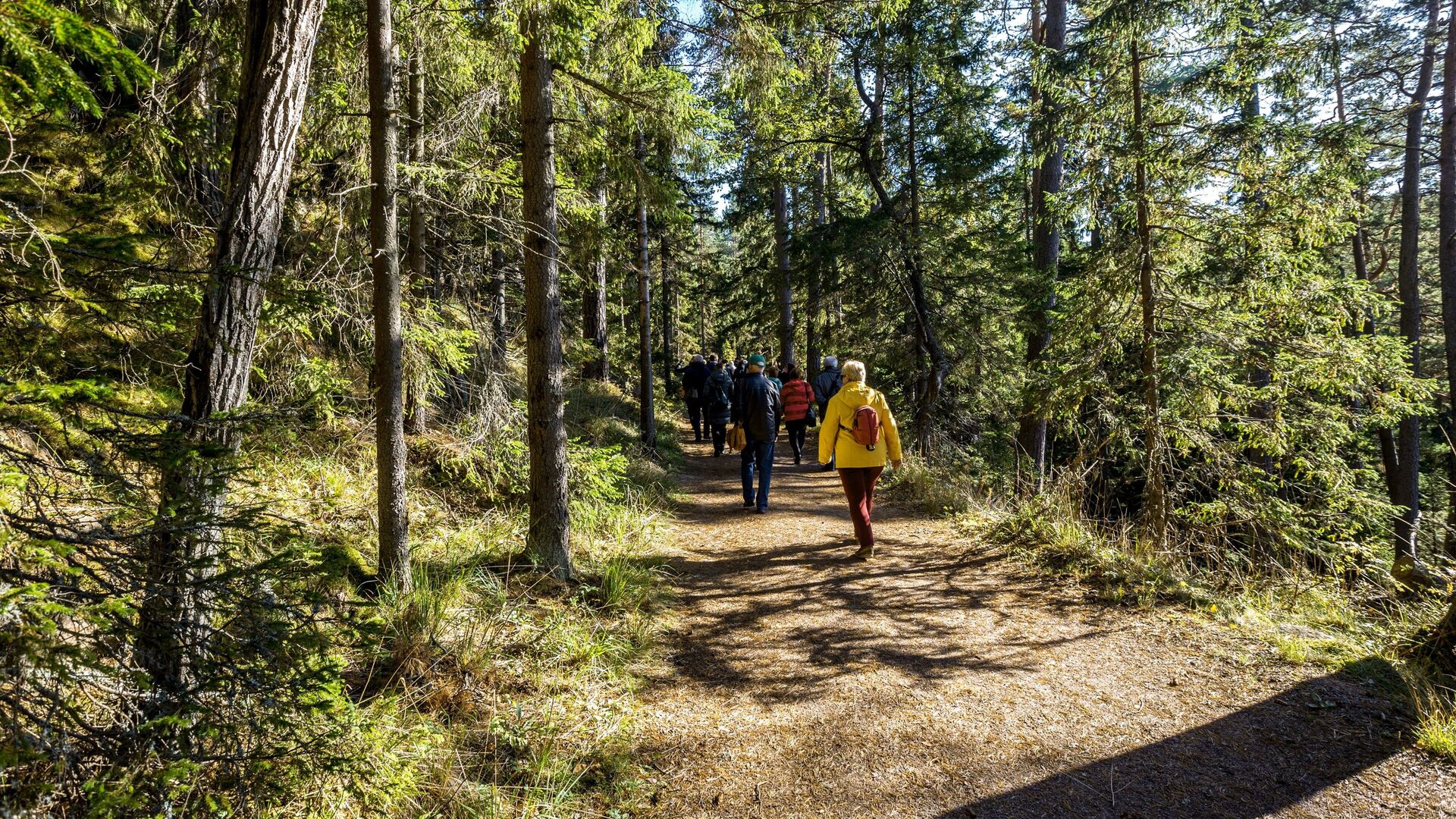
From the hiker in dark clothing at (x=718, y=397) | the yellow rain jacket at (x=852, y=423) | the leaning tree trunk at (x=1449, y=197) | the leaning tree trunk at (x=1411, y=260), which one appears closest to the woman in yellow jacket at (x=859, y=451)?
the yellow rain jacket at (x=852, y=423)

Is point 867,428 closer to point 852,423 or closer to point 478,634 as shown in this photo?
point 852,423

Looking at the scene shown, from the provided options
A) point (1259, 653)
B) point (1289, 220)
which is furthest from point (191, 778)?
point (1289, 220)

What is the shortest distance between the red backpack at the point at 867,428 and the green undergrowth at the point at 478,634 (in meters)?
2.49

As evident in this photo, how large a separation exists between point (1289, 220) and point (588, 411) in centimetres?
1170

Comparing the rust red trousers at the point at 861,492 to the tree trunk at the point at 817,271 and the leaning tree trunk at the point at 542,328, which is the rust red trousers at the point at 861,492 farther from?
the tree trunk at the point at 817,271

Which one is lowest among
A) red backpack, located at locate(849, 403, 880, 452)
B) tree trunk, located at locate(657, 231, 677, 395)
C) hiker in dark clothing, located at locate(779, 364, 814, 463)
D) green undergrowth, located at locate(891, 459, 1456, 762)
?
green undergrowth, located at locate(891, 459, 1456, 762)

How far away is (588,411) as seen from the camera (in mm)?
13945

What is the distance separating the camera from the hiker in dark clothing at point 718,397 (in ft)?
44.3

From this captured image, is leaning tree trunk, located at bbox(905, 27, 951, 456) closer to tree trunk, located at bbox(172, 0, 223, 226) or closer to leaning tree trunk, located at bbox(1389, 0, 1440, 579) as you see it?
leaning tree trunk, located at bbox(1389, 0, 1440, 579)

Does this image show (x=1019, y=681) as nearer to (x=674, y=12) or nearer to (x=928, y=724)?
(x=928, y=724)

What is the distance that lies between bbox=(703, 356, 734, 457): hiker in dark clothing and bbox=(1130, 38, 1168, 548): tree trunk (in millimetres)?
7829

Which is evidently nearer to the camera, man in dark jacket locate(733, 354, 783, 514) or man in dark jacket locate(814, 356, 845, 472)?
man in dark jacket locate(733, 354, 783, 514)

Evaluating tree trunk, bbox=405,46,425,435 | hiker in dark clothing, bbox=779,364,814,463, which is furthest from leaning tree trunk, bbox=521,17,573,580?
hiker in dark clothing, bbox=779,364,814,463

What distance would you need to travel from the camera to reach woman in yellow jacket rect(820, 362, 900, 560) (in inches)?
266
